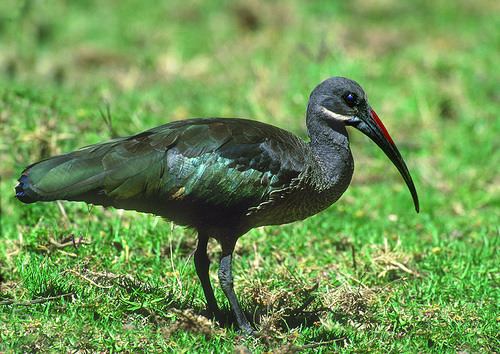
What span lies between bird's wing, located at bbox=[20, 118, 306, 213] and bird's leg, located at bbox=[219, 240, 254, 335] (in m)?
0.28

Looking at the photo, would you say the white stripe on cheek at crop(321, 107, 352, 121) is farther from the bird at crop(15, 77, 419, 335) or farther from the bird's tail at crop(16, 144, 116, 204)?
the bird's tail at crop(16, 144, 116, 204)

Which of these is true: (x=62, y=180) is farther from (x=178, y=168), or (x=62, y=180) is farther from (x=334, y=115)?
(x=334, y=115)

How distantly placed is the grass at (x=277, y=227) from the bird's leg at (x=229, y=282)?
0.09 meters

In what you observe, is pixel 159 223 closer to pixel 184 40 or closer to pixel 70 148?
pixel 70 148

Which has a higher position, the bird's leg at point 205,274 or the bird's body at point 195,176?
the bird's body at point 195,176

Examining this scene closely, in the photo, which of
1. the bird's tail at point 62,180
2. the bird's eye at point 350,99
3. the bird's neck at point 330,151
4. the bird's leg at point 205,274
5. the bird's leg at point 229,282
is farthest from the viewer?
the bird's eye at point 350,99

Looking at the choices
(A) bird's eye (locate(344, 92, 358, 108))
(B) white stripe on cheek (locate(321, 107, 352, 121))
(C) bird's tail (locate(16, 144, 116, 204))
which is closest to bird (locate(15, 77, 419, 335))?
(C) bird's tail (locate(16, 144, 116, 204))

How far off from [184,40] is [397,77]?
129 inches

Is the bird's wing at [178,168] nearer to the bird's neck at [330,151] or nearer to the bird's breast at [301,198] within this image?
the bird's breast at [301,198]

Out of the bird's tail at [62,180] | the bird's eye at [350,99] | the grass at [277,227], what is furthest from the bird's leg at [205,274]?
the bird's eye at [350,99]

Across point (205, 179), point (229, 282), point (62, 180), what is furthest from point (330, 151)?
point (62, 180)

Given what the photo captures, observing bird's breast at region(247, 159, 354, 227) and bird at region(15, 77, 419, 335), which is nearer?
bird at region(15, 77, 419, 335)

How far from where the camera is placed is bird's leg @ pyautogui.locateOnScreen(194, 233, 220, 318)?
573 cm

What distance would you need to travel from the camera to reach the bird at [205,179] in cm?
532
